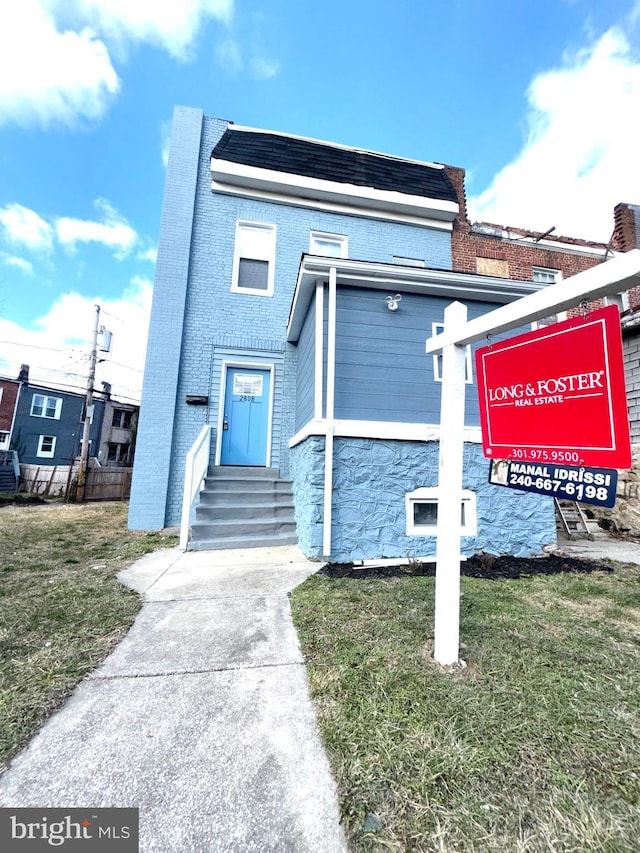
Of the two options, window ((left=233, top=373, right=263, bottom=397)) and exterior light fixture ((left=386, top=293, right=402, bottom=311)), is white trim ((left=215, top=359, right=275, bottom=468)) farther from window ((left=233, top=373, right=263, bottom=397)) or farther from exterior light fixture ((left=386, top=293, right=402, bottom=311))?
exterior light fixture ((left=386, top=293, right=402, bottom=311))

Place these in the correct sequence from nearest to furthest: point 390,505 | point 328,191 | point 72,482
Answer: point 390,505 < point 328,191 < point 72,482

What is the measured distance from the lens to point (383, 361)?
15.8 feet

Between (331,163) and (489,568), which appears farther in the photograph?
(331,163)

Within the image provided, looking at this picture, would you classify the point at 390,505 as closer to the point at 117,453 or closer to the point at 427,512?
the point at 427,512

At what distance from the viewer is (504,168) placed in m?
10.7

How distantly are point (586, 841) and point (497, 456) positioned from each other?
144cm

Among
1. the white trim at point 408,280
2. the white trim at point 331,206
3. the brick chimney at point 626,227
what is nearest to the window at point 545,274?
the brick chimney at point 626,227

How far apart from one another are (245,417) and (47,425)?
20.5 m

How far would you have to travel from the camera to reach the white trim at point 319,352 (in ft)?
14.8

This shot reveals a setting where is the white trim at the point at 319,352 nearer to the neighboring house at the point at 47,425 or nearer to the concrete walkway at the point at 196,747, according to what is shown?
the concrete walkway at the point at 196,747

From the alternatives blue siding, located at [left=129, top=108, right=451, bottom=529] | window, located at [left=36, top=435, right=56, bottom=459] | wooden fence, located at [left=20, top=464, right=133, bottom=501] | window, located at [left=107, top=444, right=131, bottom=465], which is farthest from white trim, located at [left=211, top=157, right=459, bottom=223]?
window, located at [left=107, top=444, right=131, bottom=465]

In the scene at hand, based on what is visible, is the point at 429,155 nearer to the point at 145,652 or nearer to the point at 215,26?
the point at 215,26

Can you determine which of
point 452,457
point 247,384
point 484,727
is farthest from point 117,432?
point 484,727

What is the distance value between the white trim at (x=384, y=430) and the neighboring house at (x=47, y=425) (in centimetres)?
2068
